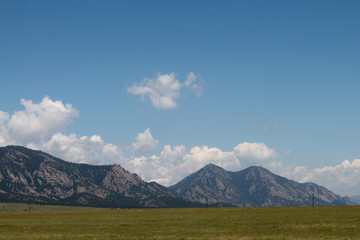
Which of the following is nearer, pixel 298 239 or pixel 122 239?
pixel 298 239

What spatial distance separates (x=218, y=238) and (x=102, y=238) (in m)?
12.3

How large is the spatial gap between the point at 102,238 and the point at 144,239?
529cm

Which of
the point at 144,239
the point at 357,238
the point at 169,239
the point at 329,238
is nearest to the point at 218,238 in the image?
the point at 169,239

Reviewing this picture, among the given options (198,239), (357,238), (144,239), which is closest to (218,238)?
(198,239)

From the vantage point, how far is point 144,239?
3597 centimetres

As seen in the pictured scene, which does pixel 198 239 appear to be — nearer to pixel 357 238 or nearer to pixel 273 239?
pixel 273 239

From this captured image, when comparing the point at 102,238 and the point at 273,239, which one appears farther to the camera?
the point at 102,238

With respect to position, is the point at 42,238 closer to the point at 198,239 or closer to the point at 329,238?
the point at 198,239

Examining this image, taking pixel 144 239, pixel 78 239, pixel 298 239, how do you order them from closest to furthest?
pixel 298 239 < pixel 144 239 < pixel 78 239

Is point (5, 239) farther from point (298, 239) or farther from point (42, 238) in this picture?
point (298, 239)

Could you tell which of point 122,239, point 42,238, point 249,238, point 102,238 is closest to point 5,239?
point 42,238

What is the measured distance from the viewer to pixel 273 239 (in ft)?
110

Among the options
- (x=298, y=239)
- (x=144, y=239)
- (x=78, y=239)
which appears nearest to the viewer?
(x=298, y=239)

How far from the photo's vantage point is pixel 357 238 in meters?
33.5
